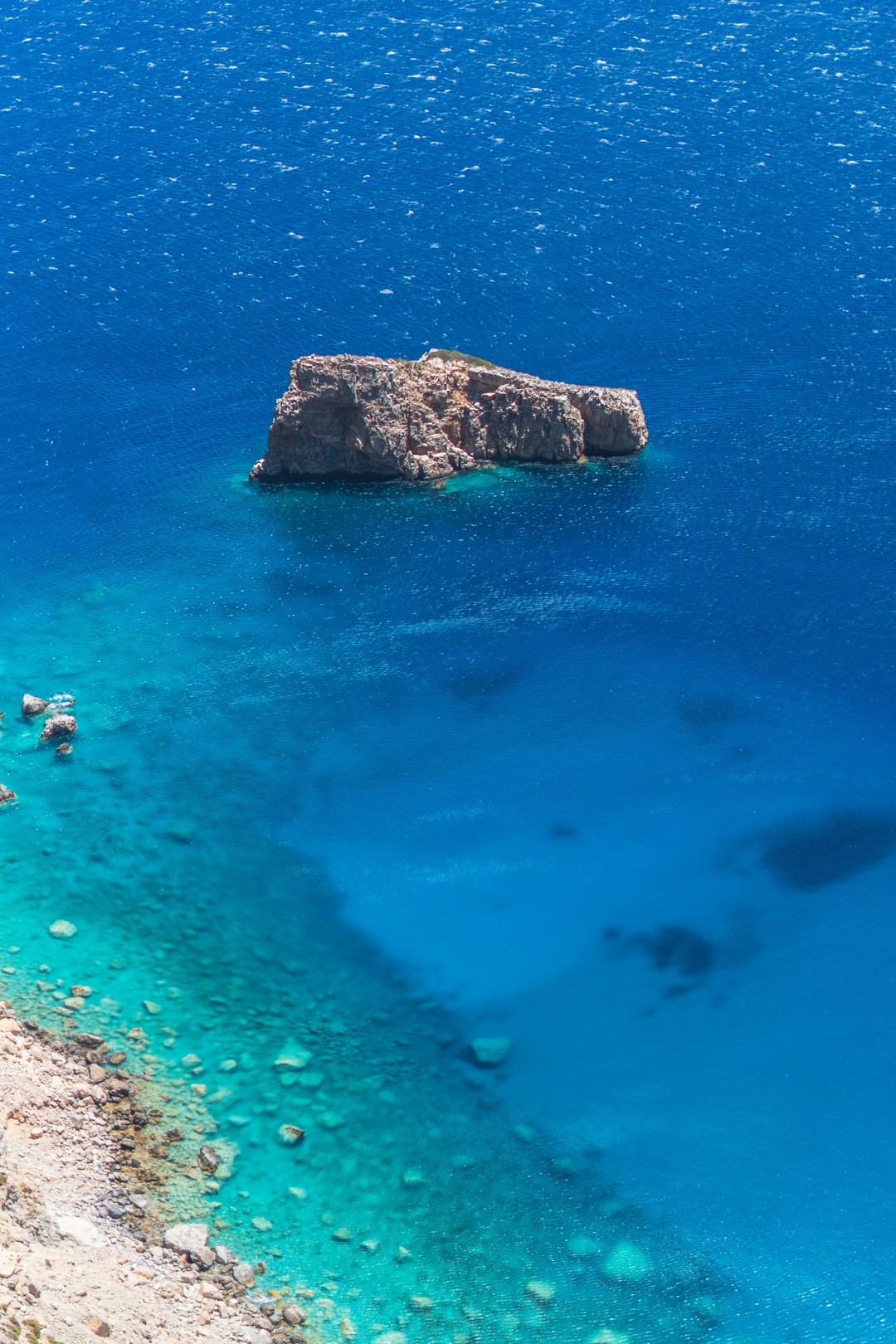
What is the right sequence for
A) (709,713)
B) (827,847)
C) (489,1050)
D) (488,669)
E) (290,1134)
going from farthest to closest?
(488,669)
(709,713)
(827,847)
(489,1050)
(290,1134)

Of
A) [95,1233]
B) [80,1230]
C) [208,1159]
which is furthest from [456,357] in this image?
[80,1230]

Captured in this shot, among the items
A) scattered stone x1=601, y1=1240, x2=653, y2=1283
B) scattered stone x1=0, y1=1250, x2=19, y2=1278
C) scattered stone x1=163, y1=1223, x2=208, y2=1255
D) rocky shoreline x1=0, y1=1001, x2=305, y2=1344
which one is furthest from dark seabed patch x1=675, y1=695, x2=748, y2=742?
scattered stone x1=0, y1=1250, x2=19, y2=1278

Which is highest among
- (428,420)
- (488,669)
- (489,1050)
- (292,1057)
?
(428,420)

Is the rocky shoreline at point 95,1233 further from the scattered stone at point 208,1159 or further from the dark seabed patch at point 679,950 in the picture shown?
the dark seabed patch at point 679,950

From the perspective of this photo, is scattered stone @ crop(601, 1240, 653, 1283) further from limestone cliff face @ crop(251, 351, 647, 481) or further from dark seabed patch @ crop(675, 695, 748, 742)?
limestone cliff face @ crop(251, 351, 647, 481)

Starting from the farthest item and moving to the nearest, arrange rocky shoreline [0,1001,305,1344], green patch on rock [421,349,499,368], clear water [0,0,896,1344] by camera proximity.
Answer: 1. green patch on rock [421,349,499,368]
2. clear water [0,0,896,1344]
3. rocky shoreline [0,1001,305,1344]

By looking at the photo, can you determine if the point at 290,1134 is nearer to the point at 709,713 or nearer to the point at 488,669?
the point at 488,669

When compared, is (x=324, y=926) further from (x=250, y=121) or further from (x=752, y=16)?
(x=752, y=16)
